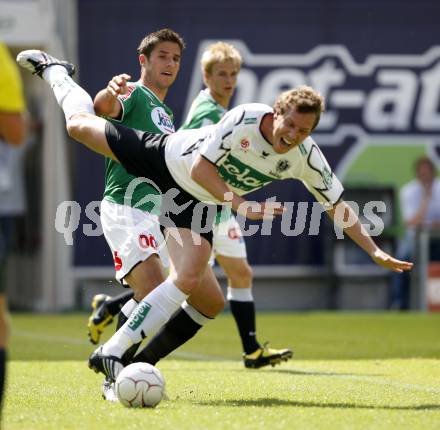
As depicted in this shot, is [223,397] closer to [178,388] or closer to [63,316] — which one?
[178,388]

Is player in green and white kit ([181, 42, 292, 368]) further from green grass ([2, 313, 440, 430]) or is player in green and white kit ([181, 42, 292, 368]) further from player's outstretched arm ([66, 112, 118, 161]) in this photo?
player's outstretched arm ([66, 112, 118, 161])

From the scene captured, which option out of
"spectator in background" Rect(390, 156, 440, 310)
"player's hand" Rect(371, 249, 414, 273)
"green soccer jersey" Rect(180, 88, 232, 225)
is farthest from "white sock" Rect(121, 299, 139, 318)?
"spectator in background" Rect(390, 156, 440, 310)

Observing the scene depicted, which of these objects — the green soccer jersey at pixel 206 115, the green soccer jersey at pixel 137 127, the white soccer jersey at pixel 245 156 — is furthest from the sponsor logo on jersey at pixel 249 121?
the green soccer jersey at pixel 206 115

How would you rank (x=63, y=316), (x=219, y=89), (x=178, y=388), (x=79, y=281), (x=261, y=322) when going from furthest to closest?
(x=79, y=281), (x=63, y=316), (x=261, y=322), (x=219, y=89), (x=178, y=388)

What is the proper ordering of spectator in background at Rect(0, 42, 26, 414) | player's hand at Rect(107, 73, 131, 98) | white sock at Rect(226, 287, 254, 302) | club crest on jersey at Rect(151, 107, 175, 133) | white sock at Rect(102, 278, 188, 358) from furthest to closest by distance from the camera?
white sock at Rect(226, 287, 254, 302) → club crest on jersey at Rect(151, 107, 175, 133) → player's hand at Rect(107, 73, 131, 98) → white sock at Rect(102, 278, 188, 358) → spectator in background at Rect(0, 42, 26, 414)

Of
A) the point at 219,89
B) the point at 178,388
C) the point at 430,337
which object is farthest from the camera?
the point at 430,337

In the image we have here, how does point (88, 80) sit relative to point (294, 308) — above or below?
above

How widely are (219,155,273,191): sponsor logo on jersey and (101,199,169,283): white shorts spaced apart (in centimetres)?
56

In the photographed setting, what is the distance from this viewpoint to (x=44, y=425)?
5.74 m

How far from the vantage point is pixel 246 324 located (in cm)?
925

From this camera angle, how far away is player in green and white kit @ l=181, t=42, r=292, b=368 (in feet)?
30.2

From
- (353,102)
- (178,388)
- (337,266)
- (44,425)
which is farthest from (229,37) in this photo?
(44,425)

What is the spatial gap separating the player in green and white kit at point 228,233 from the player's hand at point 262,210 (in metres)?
2.78

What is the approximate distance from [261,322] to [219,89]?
631cm
